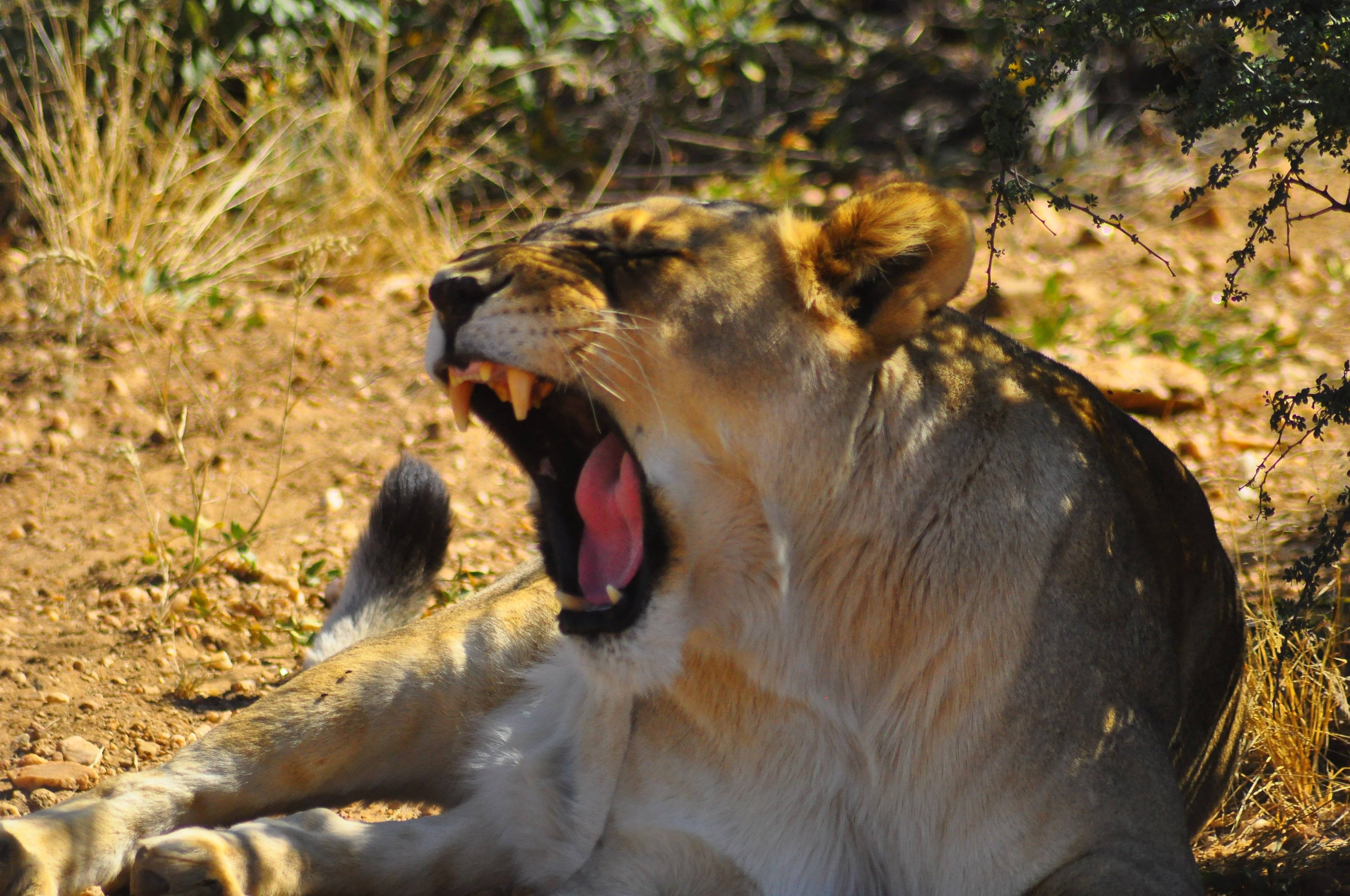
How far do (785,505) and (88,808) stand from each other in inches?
59.4

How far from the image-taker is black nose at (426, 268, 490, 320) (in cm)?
223

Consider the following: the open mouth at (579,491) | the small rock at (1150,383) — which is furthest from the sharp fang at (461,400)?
the small rock at (1150,383)

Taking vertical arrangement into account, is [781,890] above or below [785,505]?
below

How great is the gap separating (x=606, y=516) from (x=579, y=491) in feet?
0.24

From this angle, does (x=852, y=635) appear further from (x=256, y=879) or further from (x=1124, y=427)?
(x=256, y=879)

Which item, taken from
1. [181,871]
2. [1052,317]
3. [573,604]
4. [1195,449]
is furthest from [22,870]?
[1052,317]

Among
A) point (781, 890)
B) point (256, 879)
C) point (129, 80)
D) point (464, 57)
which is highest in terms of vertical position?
point (464, 57)

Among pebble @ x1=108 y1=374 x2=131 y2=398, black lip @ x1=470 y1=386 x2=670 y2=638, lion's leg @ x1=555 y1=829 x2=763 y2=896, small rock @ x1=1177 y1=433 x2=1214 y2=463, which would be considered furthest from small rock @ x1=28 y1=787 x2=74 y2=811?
small rock @ x1=1177 y1=433 x2=1214 y2=463

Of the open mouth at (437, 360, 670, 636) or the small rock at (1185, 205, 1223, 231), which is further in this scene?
the small rock at (1185, 205, 1223, 231)

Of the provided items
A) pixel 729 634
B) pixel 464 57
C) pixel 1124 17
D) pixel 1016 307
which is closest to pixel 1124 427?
pixel 1124 17

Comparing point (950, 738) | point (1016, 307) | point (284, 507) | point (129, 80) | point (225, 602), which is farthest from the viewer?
point (1016, 307)

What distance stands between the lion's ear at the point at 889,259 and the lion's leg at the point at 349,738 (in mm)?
1151

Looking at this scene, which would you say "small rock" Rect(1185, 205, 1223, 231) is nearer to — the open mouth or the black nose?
the open mouth

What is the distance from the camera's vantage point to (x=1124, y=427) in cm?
276
